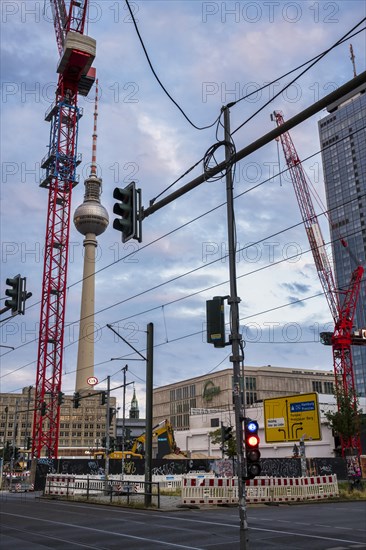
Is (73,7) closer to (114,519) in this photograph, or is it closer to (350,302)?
(350,302)

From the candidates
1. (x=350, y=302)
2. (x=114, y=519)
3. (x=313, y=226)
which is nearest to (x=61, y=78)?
(x=313, y=226)

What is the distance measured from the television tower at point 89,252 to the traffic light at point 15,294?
118512mm

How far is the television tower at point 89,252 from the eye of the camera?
145m

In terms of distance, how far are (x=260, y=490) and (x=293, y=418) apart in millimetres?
22067

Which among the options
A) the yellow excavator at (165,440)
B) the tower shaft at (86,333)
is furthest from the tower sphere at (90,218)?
the yellow excavator at (165,440)

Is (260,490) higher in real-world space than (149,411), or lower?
lower

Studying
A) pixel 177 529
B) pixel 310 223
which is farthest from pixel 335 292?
pixel 177 529

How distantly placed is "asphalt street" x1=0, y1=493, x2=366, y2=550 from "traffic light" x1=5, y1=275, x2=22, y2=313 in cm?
652

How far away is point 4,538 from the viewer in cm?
1655

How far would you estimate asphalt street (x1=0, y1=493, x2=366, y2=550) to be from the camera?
1486 centimetres

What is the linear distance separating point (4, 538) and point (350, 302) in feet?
250

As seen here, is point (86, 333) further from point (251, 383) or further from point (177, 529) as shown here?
point (177, 529)

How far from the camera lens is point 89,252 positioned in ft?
518

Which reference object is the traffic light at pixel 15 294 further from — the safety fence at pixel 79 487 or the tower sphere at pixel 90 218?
the tower sphere at pixel 90 218
